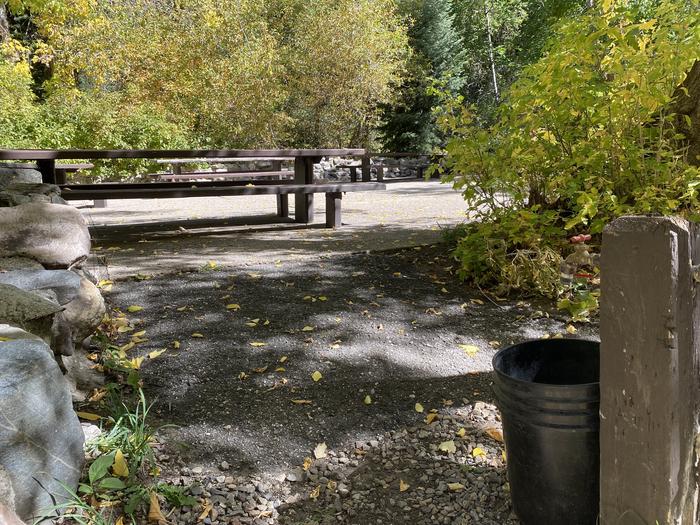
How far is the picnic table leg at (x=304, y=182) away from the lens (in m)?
7.83

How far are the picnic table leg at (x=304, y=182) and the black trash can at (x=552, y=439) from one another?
5804 millimetres

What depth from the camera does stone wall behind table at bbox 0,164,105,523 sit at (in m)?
1.89

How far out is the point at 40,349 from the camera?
2.14 m

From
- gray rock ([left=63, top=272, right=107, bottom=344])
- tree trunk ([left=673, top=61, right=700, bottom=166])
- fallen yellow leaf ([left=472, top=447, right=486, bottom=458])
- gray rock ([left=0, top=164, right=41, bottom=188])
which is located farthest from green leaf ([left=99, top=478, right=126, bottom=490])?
tree trunk ([left=673, top=61, right=700, bottom=166])

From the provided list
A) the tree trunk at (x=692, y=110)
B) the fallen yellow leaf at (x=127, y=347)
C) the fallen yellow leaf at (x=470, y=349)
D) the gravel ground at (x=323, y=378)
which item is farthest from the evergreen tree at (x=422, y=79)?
the fallen yellow leaf at (x=127, y=347)

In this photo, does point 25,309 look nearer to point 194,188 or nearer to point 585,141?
point 585,141

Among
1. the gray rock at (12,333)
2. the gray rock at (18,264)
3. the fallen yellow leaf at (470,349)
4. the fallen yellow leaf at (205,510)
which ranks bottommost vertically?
the fallen yellow leaf at (205,510)

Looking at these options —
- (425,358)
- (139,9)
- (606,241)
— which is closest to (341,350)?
(425,358)

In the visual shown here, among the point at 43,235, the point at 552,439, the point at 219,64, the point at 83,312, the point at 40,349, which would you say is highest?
the point at 219,64

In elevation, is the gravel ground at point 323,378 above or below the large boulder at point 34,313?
below

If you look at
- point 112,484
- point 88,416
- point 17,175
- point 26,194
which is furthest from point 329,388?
point 17,175

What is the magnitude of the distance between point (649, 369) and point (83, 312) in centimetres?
265

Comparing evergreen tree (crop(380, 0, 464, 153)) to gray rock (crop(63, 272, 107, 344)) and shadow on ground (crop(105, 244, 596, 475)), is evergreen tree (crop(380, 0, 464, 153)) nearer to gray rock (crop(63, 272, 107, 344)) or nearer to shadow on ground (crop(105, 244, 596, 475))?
shadow on ground (crop(105, 244, 596, 475))

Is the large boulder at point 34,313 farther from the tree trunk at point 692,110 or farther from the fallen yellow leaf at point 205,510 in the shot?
the tree trunk at point 692,110
